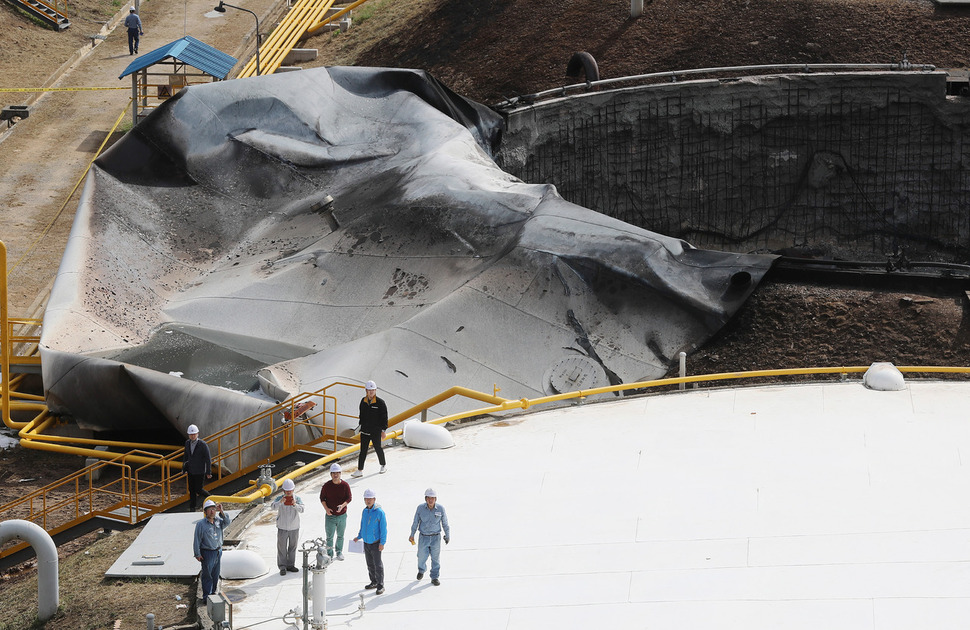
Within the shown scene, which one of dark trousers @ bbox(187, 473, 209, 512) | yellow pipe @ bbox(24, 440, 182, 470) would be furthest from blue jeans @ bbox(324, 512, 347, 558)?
yellow pipe @ bbox(24, 440, 182, 470)

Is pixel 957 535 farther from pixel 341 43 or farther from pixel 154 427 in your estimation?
pixel 341 43

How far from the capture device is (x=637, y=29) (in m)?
35.4

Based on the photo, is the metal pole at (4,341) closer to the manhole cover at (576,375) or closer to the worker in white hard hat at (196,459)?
the worker in white hard hat at (196,459)

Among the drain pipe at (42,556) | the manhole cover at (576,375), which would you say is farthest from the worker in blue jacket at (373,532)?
the manhole cover at (576,375)

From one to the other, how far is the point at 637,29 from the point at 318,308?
15569 millimetres

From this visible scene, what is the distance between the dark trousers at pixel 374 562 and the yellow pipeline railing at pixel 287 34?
26.5 meters

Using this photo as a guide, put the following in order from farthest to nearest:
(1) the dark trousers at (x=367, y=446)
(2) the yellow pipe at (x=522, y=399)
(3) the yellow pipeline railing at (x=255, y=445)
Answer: (3) the yellow pipeline railing at (x=255, y=445), (2) the yellow pipe at (x=522, y=399), (1) the dark trousers at (x=367, y=446)

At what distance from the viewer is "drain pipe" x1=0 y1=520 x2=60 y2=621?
14719mm

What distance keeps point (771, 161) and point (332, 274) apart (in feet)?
42.1

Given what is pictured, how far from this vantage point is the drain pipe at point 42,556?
579 inches

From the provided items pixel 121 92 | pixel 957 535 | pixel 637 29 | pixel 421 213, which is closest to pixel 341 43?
pixel 121 92

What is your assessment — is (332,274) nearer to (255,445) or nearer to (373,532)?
(255,445)

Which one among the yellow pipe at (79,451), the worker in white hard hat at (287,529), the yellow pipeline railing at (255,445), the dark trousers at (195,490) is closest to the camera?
the worker in white hard hat at (287,529)

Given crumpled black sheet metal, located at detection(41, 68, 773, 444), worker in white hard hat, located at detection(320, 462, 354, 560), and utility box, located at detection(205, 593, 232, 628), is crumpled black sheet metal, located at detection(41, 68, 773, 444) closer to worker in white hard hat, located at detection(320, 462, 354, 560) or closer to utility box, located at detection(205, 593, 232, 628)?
worker in white hard hat, located at detection(320, 462, 354, 560)
